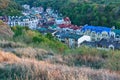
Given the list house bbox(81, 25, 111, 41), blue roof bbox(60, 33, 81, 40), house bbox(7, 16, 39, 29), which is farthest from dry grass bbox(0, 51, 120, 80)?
house bbox(7, 16, 39, 29)

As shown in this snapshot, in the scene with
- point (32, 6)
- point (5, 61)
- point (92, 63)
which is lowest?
point (32, 6)

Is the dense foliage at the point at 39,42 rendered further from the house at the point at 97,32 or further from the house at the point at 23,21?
the house at the point at 23,21

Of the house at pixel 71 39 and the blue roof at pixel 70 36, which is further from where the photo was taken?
the blue roof at pixel 70 36

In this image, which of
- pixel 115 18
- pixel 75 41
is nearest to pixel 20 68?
pixel 75 41

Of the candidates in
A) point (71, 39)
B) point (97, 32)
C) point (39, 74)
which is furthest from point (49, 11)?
point (39, 74)

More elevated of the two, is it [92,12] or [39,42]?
[39,42]

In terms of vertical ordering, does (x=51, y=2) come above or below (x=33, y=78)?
below

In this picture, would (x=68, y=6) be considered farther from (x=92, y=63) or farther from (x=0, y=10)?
(x=92, y=63)

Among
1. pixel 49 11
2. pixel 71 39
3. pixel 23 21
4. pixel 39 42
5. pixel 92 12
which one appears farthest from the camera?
pixel 49 11

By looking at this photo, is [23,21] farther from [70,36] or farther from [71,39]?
[71,39]

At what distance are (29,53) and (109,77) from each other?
3186 mm

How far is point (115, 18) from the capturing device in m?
40.9

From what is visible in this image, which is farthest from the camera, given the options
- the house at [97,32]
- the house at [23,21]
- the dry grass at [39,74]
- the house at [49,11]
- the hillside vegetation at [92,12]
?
the house at [49,11]

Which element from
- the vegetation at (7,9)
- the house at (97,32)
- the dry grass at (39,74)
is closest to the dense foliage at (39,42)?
the dry grass at (39,74)
